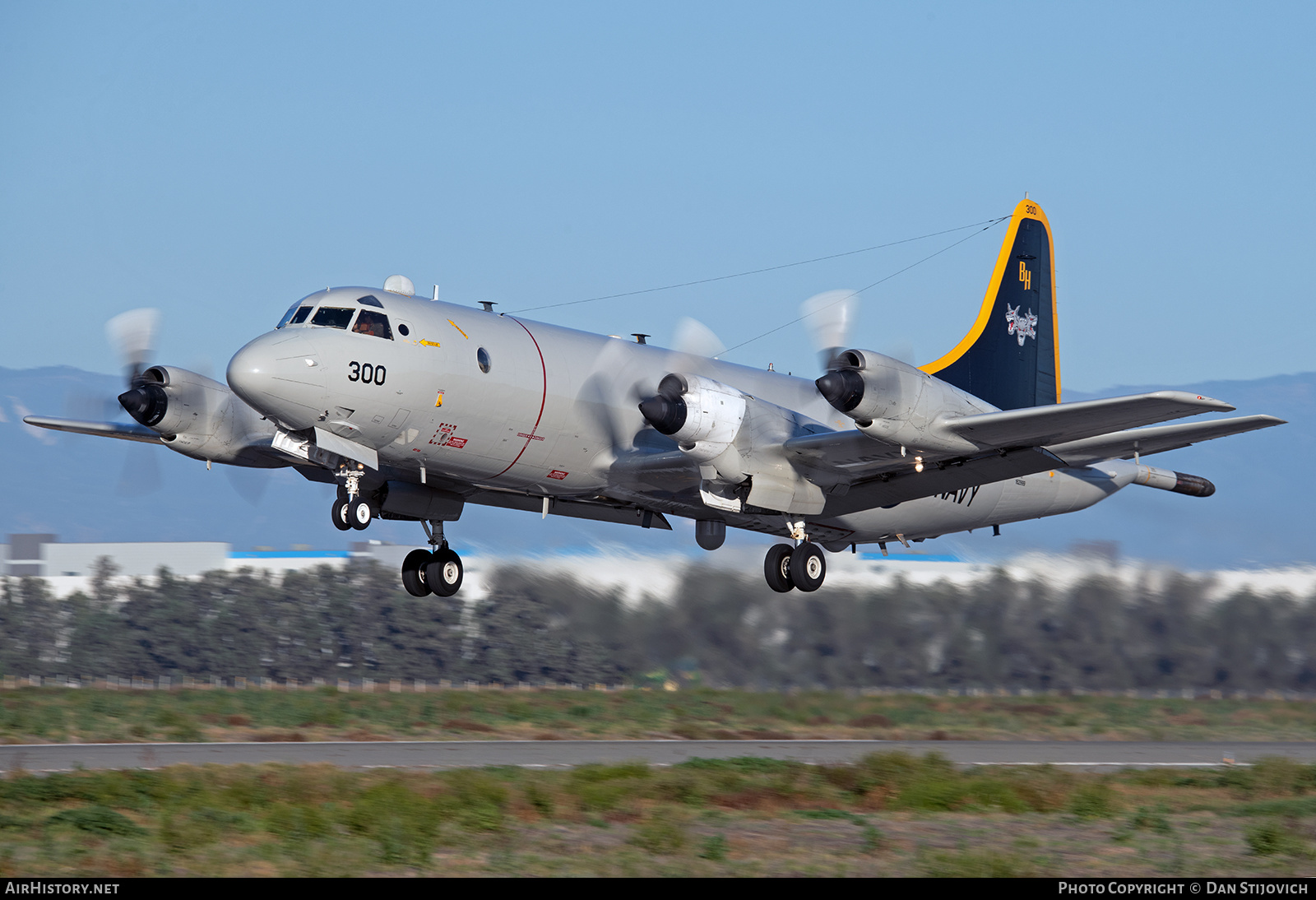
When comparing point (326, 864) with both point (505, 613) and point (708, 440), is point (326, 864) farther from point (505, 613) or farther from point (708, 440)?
point (505, 613)

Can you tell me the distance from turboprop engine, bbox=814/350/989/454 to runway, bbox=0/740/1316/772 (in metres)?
7.75

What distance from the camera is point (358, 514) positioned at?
20.6m

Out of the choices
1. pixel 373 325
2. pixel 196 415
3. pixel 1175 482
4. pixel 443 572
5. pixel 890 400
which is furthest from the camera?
pixel 1175 482

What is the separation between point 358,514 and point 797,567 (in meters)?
8.03

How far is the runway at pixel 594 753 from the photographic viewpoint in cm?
2461

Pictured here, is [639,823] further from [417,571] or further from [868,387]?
[417,571]

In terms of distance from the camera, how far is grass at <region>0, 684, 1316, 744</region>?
3319cm

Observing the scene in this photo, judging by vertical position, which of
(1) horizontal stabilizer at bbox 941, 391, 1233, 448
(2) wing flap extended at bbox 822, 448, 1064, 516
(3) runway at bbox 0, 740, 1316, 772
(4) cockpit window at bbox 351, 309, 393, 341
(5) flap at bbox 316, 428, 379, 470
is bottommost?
(3) runway at bbox 0, 740, 1316, 772

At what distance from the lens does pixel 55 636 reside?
83.4 meters

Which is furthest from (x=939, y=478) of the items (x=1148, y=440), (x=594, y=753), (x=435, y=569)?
(x=594, y=753)

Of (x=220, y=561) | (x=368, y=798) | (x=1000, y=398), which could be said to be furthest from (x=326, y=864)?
(x=220, y=561)

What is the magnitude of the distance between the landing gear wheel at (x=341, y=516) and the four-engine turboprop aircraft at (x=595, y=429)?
5 centimetres

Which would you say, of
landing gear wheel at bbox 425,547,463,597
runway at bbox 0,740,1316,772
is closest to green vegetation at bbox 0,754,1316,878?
runway at bbox 0,740,1316,772

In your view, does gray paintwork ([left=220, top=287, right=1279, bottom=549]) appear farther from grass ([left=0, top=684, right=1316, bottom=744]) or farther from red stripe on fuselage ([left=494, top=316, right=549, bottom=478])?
grass ([left=0, top=684, right=1316, bottom=744])
